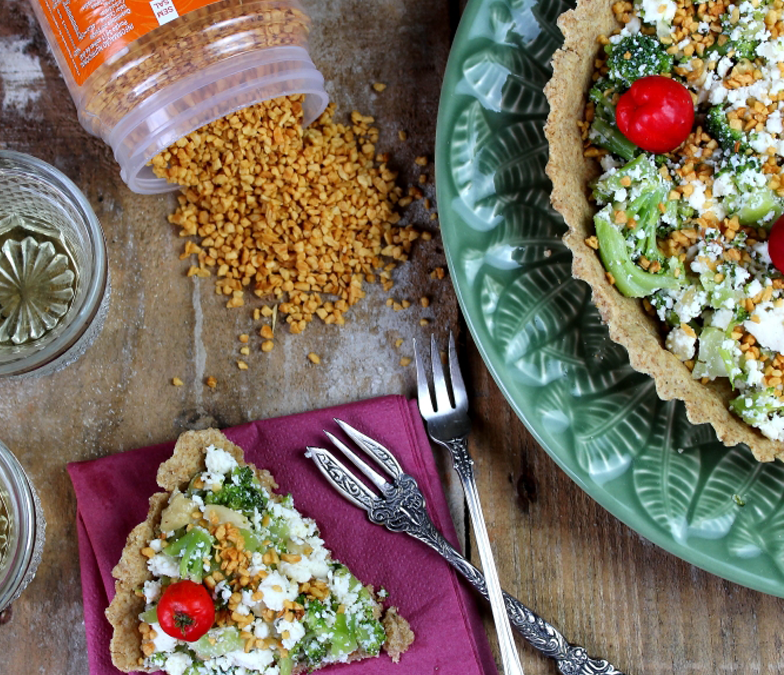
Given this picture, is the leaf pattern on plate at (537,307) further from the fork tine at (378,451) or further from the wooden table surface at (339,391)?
the fork tine at (378,451)

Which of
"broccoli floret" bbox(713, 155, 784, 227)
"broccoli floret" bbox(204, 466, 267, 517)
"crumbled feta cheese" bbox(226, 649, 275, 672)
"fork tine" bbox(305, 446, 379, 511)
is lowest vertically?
"crumbled feta cheese" bbox(226, 649, 275, 672)

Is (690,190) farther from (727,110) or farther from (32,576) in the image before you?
(32,576)

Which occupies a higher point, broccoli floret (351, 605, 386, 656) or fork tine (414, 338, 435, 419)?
fork tine (414, 338, 435, 419)

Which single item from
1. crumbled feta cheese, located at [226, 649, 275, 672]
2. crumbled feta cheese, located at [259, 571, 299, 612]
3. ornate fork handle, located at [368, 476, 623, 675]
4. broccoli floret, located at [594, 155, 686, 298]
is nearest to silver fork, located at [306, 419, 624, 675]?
ornate fork handle, located at [368, 476, 623, 675]

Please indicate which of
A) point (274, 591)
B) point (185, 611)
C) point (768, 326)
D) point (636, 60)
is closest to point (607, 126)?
point (636, 60)

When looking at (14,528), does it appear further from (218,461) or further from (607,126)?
(607,126)

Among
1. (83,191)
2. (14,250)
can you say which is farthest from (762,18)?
(14,250)

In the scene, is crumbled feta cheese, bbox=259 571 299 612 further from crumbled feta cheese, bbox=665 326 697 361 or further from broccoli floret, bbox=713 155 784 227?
broccoli floret, bbox=713 155 784 227
